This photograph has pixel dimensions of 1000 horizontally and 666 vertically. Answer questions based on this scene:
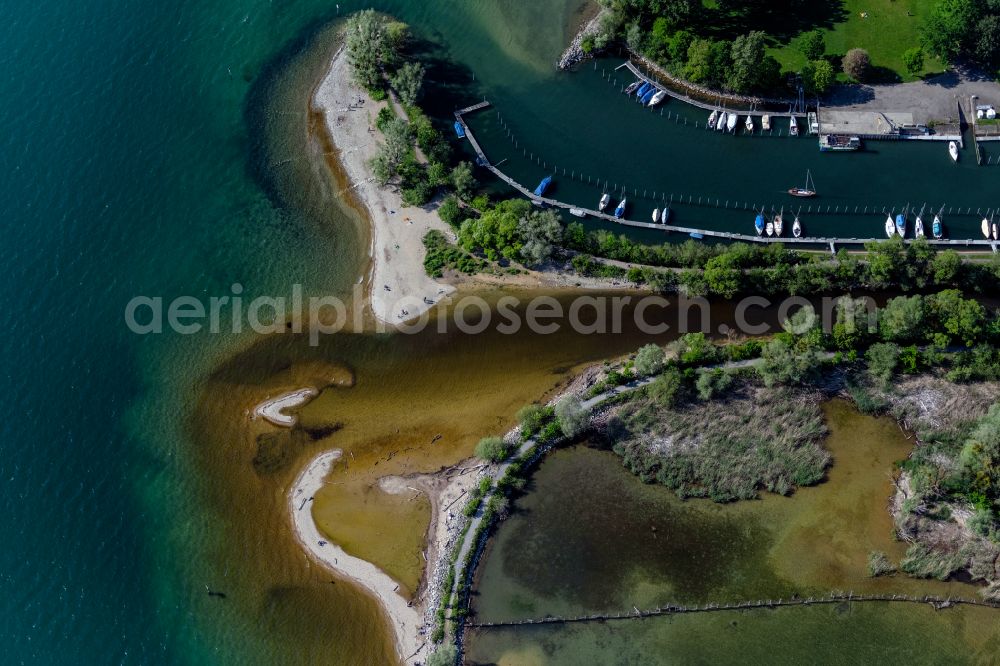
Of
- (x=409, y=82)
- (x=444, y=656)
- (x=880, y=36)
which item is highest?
(x=880, y=36)

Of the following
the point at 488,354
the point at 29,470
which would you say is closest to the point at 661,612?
the point at 488,354

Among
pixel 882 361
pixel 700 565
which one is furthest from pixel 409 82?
pixel 700 565

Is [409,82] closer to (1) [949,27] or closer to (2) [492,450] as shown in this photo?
(2) [492,450]

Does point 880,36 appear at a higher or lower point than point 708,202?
higher

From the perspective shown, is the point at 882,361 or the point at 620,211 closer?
the point at 882,361

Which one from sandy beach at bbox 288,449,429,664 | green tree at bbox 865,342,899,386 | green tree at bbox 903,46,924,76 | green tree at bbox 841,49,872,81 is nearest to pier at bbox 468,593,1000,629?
sandy beach at bbox 288,449,429,664

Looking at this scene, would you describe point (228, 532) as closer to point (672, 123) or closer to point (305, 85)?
point (305, 85)

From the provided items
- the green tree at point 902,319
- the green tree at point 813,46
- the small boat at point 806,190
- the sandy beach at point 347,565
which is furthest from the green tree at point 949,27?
the sandy beach at point 347,565
